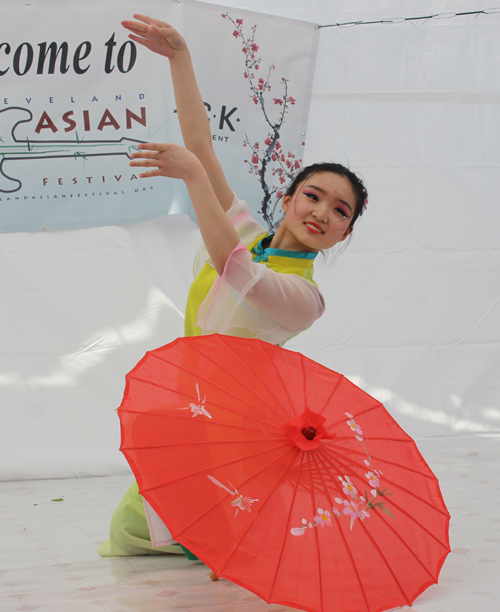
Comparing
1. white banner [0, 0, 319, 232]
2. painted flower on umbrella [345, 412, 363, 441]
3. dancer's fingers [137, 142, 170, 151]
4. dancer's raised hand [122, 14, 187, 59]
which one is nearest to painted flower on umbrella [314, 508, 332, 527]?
painted flower on umbrella [345, 412, 363, 441]

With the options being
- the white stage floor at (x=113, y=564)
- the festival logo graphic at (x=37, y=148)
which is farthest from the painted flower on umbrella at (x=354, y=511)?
the festival logo graphic at (x=37, y=148)

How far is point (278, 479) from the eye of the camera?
0.96 metres

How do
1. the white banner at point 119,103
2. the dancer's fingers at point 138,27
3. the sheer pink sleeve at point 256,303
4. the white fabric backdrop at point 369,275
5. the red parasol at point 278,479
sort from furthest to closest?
the white fabric backdrop at point 369,275, the white banner at point 119,103, the dancer's fingers at point 138,27, the sheer pink sleeve at point 256,303, the red parasol at point 278,479

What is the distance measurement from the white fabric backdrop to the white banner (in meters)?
0.09

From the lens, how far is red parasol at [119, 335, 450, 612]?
91cm

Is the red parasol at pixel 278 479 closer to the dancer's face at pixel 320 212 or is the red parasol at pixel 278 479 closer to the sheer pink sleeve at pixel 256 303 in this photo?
the sheer pink sleeve at pixel 256 303

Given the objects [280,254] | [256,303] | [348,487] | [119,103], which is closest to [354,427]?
[348,487]

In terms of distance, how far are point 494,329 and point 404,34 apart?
1.24 m

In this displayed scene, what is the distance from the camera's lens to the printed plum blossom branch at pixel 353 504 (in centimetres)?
95

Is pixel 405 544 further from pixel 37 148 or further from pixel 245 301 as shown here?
pixel 37 148

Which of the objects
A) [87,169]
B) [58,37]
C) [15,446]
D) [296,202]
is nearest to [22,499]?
[15,446]

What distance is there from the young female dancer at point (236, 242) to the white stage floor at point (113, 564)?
0.11 meters

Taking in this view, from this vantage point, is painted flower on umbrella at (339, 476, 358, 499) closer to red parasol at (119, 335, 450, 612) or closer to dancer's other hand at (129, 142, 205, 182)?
red parasol at (119, 335, 450, 612)

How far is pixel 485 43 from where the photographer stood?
2428mm
